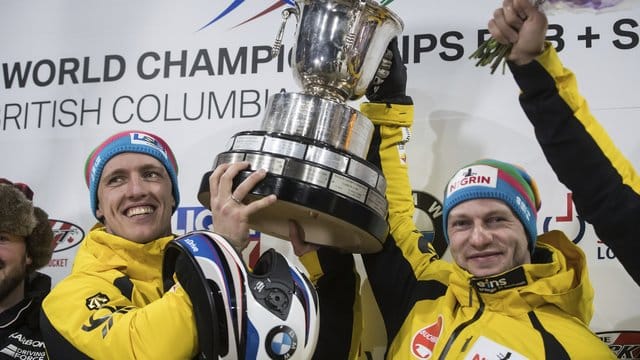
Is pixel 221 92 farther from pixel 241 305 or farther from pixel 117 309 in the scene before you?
pixel 241 305

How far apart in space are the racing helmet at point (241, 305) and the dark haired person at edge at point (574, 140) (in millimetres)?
495

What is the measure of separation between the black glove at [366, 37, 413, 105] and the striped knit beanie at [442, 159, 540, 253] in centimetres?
30

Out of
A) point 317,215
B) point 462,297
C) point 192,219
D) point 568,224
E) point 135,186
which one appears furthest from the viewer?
point 192,219

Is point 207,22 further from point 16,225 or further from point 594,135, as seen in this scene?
point 594,135

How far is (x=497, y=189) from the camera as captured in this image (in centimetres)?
163

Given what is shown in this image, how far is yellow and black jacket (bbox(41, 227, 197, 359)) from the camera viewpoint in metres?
1.41

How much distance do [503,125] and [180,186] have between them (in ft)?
2.84

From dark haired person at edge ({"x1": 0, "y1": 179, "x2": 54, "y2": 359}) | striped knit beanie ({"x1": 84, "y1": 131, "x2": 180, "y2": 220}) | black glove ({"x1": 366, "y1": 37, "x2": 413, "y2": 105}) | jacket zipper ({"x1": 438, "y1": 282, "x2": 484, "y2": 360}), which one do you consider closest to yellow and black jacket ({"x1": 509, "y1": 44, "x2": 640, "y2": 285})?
jacket zipper ({"x1": 438, "y1": 282, "x2": 484, "y2": 360})

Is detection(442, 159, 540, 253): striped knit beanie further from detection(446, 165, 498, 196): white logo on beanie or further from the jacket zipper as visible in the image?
the jacket zipper

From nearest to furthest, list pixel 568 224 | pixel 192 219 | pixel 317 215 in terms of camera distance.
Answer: pixel 317 215 → pixel 568 224 → pixel 192 219

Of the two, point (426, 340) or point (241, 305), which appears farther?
point (426, 340)

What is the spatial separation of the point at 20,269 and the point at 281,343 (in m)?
0.93

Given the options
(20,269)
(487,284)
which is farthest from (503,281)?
(20,269)

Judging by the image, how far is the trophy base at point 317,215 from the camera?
1.48m
